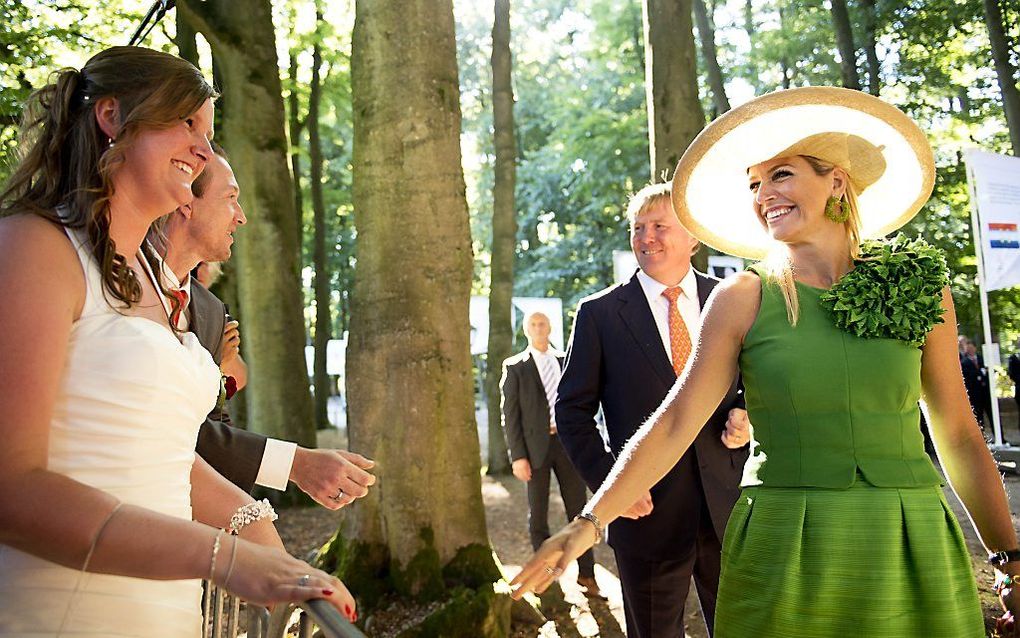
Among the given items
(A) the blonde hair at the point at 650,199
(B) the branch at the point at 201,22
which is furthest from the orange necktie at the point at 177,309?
(B) the branch at the point at 201,22

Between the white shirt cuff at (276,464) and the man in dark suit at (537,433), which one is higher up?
the white shirt cuff at (276,464)

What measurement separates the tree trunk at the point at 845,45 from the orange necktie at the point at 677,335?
569 inches

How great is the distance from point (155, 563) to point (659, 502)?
276cm

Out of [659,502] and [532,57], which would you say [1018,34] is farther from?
[659,502]

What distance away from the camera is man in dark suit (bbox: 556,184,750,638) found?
3.95m

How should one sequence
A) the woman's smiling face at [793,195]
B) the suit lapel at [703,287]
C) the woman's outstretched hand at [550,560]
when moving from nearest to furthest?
the woman's outstretched hand at [550,560] → the woman's smiling face at [793,195] → the suit lapel at [703,287]

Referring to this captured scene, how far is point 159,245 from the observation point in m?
2.91

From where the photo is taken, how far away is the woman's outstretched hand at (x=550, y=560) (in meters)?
2.39

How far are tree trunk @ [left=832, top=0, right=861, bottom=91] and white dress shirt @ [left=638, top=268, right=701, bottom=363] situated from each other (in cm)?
1436

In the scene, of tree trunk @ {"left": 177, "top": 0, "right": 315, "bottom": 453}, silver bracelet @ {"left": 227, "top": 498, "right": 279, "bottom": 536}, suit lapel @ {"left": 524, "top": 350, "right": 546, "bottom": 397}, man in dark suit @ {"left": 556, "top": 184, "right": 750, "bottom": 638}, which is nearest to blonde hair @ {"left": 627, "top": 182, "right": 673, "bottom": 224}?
man in dark suit @ {"left": 556, "top": 184, "right": 750, "bottom": 638}

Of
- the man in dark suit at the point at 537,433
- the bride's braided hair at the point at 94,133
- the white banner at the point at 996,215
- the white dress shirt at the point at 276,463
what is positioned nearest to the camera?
the bride's braided hair at the point at 94,133

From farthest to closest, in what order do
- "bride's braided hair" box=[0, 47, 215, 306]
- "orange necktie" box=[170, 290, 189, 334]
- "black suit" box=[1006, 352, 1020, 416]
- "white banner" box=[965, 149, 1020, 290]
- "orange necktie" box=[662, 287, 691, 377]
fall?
"black suit" box=[1006, 352, 1020, 416] → "white banner" box=[965, 149, 1020, 290] → "orange necktie" box=[662, 287, 691, 377] → "orange necktie" box=[170, 290, 189, 334] → "bride's braided hair" box=[0, 47, 215, 306]

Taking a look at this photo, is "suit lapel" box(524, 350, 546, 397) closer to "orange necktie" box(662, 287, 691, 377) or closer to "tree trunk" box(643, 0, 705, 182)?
"tree trunk" box(643, 0, 705, 182)

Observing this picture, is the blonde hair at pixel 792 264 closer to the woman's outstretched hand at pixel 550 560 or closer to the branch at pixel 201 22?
the woman's outstretched hand at pixel 550 560
